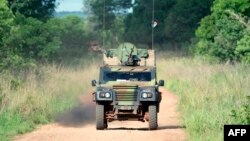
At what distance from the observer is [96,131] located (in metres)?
19.2

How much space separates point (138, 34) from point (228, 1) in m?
35.3

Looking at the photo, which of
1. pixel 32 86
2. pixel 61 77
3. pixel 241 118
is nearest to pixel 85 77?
pixel 61 77

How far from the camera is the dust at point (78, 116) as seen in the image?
2196 centimetres

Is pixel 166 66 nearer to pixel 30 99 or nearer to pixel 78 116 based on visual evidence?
pixel 78 116

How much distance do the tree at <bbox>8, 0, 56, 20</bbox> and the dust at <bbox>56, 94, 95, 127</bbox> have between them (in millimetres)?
14948

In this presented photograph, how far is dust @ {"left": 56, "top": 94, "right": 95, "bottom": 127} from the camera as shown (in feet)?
72.1

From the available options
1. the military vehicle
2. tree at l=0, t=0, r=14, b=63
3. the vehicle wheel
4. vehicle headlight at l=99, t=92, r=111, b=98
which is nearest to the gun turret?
the military vehicle

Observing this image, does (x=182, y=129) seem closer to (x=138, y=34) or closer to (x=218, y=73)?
(x=218, y=73)

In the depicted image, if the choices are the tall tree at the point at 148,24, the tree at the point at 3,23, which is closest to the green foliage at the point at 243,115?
the tree at the point at 3,23

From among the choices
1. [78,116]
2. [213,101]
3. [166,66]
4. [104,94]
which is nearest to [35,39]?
[166,66]

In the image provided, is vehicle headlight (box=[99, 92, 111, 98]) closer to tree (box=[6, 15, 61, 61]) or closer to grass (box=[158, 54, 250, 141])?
grass (box=[158, 54, 250, 141])

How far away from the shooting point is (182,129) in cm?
1908

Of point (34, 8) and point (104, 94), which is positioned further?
point (34, 8)

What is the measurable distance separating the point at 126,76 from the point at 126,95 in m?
1.04
